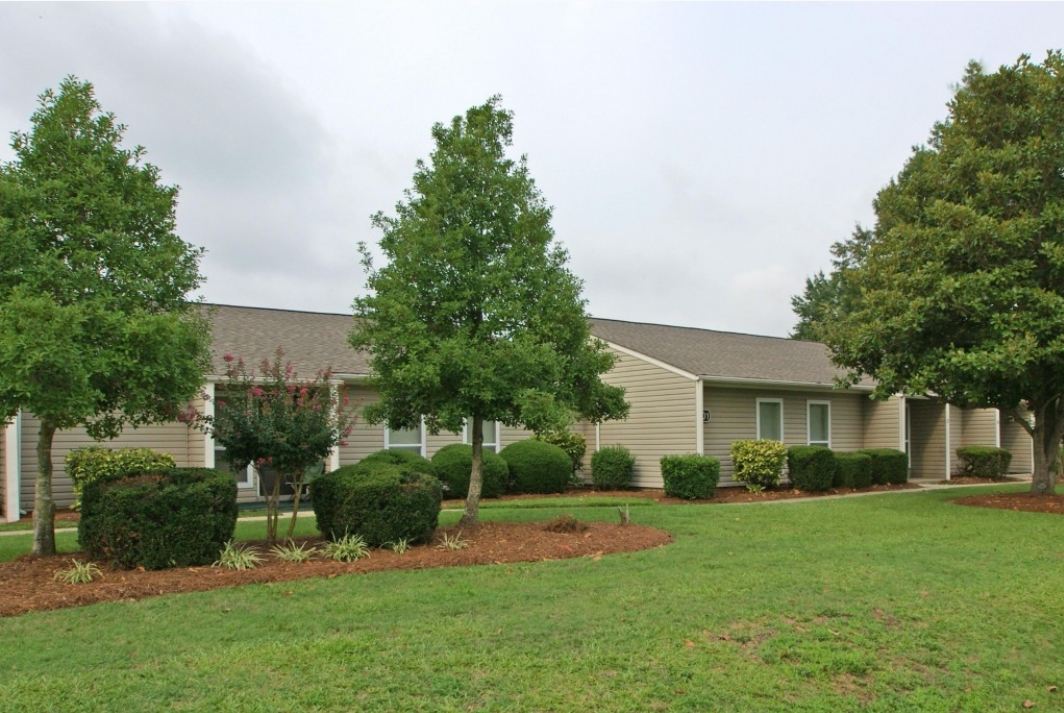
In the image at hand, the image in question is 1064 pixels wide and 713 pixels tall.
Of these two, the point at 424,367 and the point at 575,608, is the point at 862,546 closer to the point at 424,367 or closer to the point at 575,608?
the point at 575,608

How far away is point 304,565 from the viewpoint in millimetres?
8383

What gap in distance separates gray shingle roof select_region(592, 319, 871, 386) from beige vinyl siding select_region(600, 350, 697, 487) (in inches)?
17.0

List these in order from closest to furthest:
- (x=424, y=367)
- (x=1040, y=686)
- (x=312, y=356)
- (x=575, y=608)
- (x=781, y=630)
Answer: (x=1040, y=686), (x=781, y=630), (x=575, y=608), (x=424, y=367), (x=312, y=356)

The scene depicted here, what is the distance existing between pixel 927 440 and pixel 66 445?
21.8 metres

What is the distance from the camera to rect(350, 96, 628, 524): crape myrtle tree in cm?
1028

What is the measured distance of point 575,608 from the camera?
673cm

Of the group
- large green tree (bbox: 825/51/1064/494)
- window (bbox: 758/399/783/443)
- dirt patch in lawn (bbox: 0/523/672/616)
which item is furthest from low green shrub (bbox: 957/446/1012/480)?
dirt patch in lawn (bbox: 0/523/672/616)

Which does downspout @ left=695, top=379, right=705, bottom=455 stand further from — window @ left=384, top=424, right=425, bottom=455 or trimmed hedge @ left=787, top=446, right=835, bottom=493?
window @ left=384, top=424, right=425, bottom=455

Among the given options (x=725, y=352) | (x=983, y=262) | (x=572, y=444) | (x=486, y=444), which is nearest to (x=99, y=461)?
(x=486, y=444)

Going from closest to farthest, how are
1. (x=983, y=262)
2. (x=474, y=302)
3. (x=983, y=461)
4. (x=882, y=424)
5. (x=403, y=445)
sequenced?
(x=474, y=302) < (x=983, y=262) < (x=403, y=445) < (x=882, y=424) < (x=983, y=461)

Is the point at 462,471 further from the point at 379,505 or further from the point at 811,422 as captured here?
the point at 811,422

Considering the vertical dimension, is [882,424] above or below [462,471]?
above

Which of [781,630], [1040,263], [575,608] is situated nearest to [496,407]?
[575,608]

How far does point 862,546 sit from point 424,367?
5.68m
